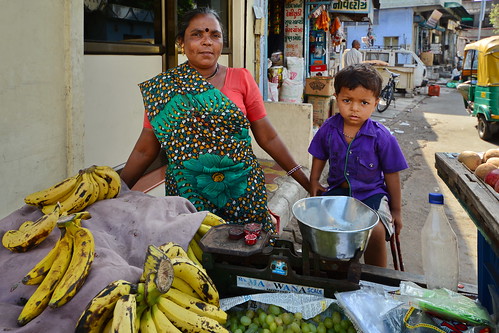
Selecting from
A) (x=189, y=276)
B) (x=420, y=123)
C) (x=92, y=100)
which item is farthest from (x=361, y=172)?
(x=420, y=123)

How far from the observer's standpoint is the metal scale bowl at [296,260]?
4.56ft

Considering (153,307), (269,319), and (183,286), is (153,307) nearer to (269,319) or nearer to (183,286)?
(183,286)

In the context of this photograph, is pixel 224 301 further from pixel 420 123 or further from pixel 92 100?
pixel 420 123

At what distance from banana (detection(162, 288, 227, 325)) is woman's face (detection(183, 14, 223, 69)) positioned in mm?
1261

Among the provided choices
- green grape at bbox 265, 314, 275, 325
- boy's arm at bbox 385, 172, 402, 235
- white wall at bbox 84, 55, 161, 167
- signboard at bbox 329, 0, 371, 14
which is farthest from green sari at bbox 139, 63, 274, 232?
signboard at bbox 329, 0, 371, 14

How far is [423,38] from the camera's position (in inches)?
1117

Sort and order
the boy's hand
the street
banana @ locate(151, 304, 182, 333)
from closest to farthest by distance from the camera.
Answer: banana @ locate(151, 304, 182, 333), the boy's hand, the street

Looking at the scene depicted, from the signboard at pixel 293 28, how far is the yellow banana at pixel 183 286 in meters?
8.64

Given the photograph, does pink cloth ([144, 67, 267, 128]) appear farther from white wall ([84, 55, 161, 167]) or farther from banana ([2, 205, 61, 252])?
white wall ([84, 55, 161, 167])

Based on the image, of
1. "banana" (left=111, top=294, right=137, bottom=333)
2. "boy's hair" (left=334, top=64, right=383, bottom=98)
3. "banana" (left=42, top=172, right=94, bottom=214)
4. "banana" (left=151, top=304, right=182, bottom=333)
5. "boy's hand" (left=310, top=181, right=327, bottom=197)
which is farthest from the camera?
"boy's hand" (left=310, top=181, right=327, bottom=197)

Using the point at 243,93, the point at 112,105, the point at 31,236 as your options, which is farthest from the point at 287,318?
the point at 112,105

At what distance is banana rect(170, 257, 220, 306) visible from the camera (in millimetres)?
1254

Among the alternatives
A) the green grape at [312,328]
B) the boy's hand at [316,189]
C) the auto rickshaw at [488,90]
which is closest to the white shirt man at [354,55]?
the auto rickshaw at [488,90]

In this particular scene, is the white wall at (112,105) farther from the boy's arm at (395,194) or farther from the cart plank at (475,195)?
the cart plank at (475,195)
